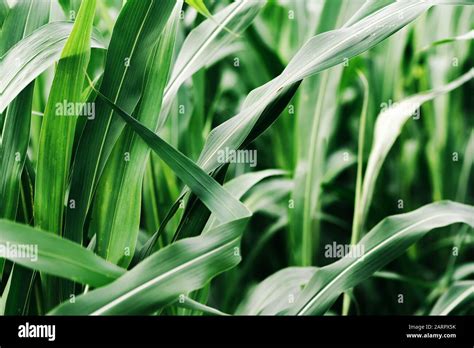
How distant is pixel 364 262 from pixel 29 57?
0.39 metres

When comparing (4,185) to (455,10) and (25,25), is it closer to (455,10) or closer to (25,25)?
(25,25)

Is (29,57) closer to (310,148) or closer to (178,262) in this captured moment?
(178,262)

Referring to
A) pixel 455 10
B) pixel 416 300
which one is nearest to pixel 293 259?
pixel 416 300

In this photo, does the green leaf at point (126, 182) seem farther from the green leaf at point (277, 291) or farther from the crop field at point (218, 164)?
the green leaf at point (277, 291)

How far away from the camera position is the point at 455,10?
915 millimetres

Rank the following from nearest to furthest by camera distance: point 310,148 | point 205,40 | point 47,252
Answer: point 47,252, point 205,40, point 310,148

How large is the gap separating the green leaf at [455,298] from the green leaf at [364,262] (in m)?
0.09

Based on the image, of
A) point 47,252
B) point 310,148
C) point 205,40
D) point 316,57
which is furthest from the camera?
point 310,148

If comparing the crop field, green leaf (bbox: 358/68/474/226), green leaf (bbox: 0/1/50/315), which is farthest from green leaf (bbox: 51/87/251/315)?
green leaf (bbox: 358/68/474/226)

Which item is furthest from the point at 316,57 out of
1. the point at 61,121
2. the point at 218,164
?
the point at 61,121

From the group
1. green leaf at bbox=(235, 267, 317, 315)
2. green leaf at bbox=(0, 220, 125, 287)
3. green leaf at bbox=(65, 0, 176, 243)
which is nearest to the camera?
green leaf at bbox=(0, 220, 125, 287)

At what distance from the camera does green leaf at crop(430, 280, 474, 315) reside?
23.4 inches

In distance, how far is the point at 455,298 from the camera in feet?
1.98

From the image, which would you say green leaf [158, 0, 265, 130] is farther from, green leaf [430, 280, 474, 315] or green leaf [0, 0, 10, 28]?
green leaf [430, 280, 474, 315]
